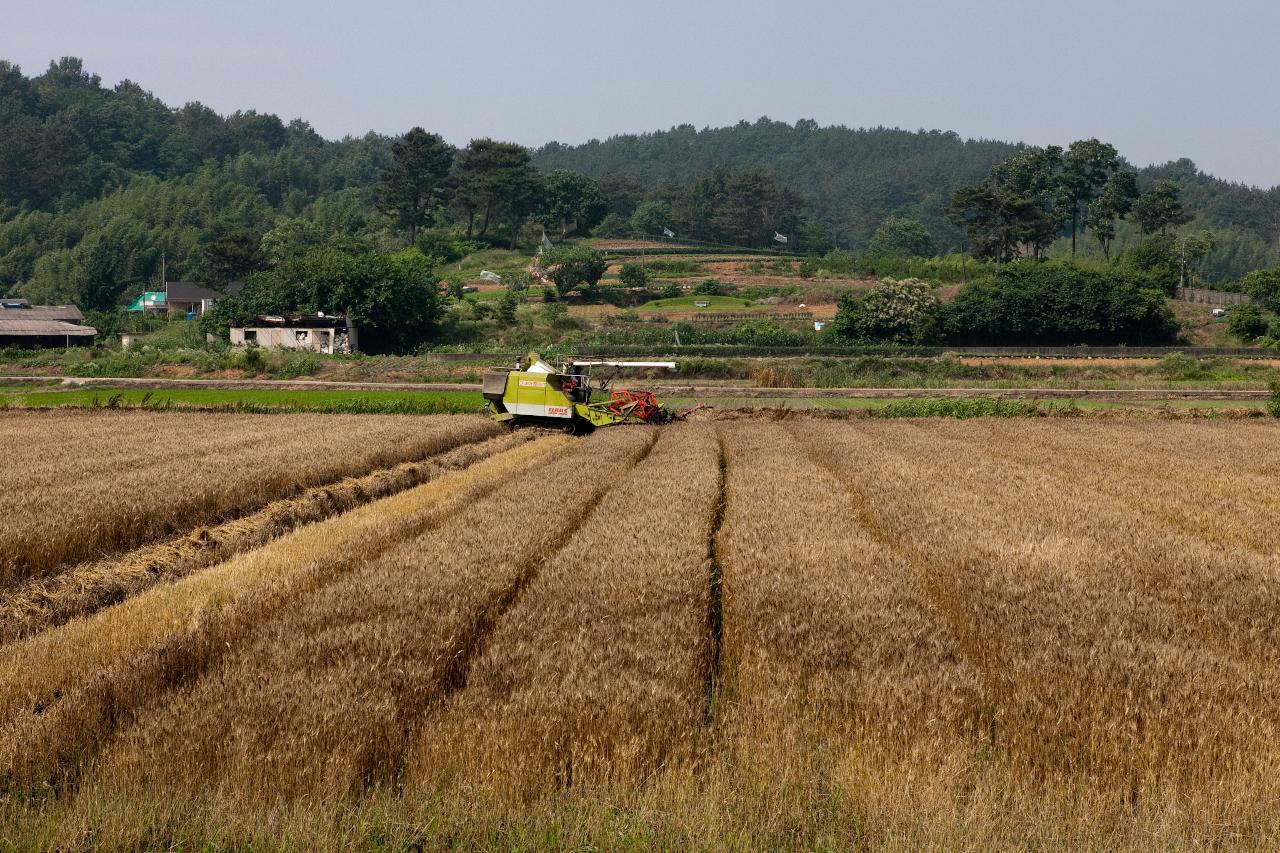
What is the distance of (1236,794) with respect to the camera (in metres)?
6.50

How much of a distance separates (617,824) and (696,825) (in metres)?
0.47

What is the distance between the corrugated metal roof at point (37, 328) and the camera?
3223 inches

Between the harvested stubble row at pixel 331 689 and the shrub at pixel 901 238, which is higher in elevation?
the shrub at pixel 901 238

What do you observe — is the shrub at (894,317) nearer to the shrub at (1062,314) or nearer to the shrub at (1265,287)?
the shrub at (1062,314)

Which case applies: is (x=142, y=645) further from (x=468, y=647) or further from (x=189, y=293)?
(x=189, y=293)

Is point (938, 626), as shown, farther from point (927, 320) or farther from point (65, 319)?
point (65, 319)

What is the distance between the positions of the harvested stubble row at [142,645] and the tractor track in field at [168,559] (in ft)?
2.02

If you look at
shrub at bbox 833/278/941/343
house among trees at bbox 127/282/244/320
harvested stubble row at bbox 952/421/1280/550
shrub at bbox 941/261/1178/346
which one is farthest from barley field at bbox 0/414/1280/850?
house among trees at bbox 127/282/244/320

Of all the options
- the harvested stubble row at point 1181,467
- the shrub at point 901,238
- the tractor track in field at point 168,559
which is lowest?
the tractor track in field at point 168,559

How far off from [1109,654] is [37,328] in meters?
91.3

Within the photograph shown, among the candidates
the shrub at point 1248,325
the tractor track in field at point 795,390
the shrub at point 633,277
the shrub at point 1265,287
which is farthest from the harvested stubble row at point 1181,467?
the shrub at point 633,277

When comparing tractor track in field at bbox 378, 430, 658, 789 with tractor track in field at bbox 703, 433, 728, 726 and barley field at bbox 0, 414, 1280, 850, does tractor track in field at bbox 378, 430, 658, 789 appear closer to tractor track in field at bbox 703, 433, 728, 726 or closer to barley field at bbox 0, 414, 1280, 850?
barley field at bbox 0, 414, 1280, 850

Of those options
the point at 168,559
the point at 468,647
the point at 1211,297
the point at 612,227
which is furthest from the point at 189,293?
the point at 468,647

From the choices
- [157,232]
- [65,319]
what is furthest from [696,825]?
[157,232]
